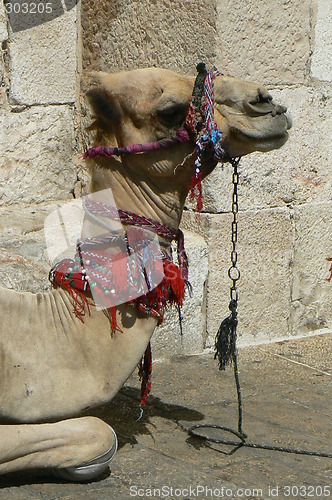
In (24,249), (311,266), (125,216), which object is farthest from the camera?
(311,266)

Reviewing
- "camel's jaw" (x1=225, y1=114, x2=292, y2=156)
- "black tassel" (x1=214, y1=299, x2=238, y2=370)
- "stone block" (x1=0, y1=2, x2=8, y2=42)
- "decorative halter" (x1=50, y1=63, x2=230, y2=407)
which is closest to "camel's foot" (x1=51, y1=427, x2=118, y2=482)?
"decorative halter" (x1=50, y1=63, x2=230, y2=407)

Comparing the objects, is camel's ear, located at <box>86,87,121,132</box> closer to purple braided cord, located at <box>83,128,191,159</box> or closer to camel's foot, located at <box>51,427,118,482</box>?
purple braided cord, located at <box>83,128,191,159</box>

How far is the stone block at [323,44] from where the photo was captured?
5.63m

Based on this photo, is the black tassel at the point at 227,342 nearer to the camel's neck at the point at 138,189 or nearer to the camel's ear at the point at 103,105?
the camel's neck at the point at 138,189

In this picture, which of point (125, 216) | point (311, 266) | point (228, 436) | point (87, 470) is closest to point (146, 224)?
point (125, 216)

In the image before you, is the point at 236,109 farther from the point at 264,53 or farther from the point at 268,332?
the point at 268,332

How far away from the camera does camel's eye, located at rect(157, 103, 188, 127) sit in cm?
343

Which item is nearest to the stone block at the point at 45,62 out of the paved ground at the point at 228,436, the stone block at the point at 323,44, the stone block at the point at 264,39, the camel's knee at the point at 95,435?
the stone block at the point at 264,39

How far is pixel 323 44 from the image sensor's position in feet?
18.7

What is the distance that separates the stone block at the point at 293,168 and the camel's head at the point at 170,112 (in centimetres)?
179

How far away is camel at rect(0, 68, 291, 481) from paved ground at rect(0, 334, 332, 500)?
17 cm

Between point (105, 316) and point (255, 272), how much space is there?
2256 mm

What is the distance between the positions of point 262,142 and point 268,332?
2451 millimetres

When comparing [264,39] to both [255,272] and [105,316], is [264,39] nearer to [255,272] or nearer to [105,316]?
[255,272]
